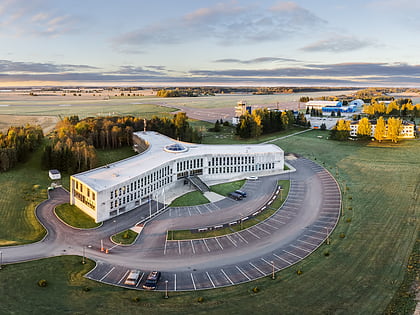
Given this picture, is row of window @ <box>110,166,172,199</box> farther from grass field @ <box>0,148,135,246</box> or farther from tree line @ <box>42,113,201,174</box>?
tree line @ <box>42,113,201,174</box>

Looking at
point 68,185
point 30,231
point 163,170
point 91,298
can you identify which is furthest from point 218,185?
point 91,298

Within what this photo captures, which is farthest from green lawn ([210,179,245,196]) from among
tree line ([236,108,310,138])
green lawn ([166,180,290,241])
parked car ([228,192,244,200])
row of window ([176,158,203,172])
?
tree line ([236,108,310,138])

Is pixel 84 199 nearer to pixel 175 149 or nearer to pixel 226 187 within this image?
pixel 175 149

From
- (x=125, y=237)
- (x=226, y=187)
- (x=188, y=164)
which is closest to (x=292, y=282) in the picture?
(x=125, y=237)

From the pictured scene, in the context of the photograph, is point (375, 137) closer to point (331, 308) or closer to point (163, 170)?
point (163, 170)

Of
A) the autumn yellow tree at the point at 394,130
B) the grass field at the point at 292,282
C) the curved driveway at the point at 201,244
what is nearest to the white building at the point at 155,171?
the curved driveway at the point at 201,244

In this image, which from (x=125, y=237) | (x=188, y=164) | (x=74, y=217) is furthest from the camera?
(x=188, y=164)

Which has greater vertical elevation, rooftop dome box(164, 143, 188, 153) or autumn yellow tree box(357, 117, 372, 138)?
autumn yellow tree box(357, 117, 372, 138)
